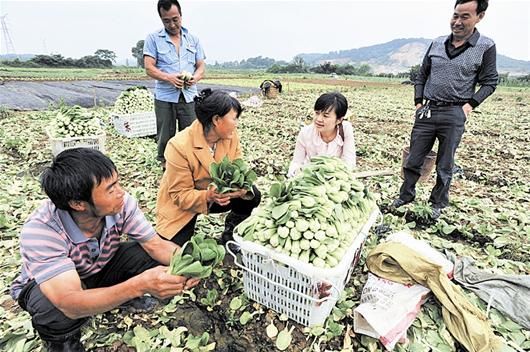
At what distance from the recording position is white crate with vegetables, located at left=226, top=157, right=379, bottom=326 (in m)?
1.98

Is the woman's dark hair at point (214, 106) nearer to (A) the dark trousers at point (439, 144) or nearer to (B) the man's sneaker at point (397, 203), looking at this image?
(A) the dark trousers at point (439, 144)

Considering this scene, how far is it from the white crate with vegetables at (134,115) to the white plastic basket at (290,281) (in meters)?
5.14

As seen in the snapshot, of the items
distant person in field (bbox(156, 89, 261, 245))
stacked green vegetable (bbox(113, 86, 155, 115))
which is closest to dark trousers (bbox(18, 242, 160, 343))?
distant person in field (bbox(156, 89, 261, 245))

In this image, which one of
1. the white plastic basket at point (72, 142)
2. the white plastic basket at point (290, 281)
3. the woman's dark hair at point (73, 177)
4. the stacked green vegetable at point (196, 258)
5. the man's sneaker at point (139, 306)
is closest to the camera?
the woman's dark hair at point (73, 177)

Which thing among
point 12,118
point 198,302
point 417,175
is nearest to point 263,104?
point 12,118

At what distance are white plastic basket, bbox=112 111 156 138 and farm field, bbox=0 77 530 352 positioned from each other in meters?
0.24

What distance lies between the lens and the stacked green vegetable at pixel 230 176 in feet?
8.13

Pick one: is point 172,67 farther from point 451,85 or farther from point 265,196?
point 451,85

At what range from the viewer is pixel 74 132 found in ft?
16.0

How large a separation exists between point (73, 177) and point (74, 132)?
12.6 feet

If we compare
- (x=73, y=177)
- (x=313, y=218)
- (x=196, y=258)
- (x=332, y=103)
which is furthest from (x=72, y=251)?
(x=332, y=103)

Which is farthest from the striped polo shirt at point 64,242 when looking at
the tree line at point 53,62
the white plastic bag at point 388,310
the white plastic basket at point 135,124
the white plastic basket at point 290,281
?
the tree line at point 53,62

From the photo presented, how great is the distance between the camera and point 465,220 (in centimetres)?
390

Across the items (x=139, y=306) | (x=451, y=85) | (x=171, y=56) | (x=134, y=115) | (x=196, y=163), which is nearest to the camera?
(x=139, y=306)
